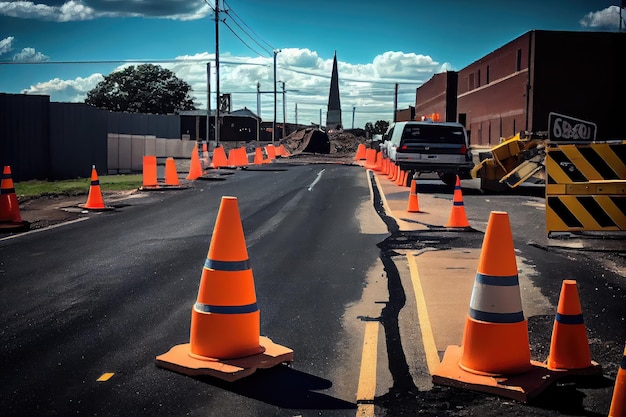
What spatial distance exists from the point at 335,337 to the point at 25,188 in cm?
1853

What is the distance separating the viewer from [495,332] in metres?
4.88

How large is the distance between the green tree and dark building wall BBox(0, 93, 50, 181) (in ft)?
264

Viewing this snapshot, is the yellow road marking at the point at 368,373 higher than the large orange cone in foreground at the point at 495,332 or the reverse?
the reverse

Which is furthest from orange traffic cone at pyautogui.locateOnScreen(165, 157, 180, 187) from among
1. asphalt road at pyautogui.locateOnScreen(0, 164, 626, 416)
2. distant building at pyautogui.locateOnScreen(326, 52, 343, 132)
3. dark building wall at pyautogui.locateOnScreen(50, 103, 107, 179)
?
distant building at pyautogui.locateOnScreen(326, 52, 343, 132)

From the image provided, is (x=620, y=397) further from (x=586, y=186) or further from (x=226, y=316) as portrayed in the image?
(x=586, y=186)

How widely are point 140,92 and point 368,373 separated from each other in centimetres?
10697

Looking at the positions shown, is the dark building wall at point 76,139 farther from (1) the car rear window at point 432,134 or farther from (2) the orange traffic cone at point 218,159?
(1) the car rear window at point 432,134

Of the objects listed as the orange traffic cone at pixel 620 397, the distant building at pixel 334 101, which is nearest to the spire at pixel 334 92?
the distant building at pixel 334 101

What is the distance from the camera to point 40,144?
2578 cm

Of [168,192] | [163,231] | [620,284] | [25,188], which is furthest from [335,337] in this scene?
[25,188]

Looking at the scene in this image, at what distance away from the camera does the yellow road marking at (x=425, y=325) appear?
542 cm

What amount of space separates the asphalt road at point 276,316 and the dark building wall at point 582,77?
2349 cm

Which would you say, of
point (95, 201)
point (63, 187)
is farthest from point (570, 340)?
point (63, 187)

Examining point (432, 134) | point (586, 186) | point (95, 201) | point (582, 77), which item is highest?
point (582, 77)
